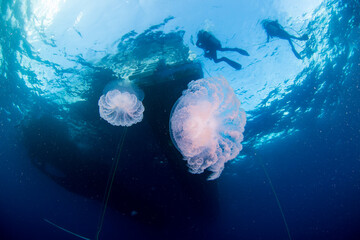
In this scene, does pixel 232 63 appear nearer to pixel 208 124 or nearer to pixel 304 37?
pixel 304 37

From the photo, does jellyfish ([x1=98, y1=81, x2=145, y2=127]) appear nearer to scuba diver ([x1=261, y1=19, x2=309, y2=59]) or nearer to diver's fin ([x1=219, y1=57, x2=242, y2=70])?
diver's fin ([x1=219, y1=57, x2=242, y2=70])

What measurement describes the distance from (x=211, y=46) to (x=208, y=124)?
3.00 meters

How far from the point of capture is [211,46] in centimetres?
658

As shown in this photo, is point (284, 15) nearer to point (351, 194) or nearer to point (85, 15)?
point (85, 15)

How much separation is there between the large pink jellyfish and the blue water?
7.34 feet

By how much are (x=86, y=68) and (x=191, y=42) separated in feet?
12.1

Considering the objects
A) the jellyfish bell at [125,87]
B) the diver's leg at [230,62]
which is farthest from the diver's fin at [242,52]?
the jellyfish bell at [125,87]

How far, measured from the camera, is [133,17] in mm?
5707

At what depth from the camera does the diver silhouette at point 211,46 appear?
629 cm

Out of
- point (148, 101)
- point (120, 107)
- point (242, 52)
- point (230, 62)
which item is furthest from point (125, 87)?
point (242, 52)

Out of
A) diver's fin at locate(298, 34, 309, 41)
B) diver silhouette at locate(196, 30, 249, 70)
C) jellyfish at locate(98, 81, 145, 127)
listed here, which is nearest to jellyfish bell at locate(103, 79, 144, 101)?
jellyfish at locate(98, 81, 145, 127)

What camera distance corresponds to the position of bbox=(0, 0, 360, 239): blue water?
19.7 ft

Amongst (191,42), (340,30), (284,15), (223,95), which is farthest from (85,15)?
(340,30)

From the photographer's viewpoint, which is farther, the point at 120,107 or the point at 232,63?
the point at 232,63
